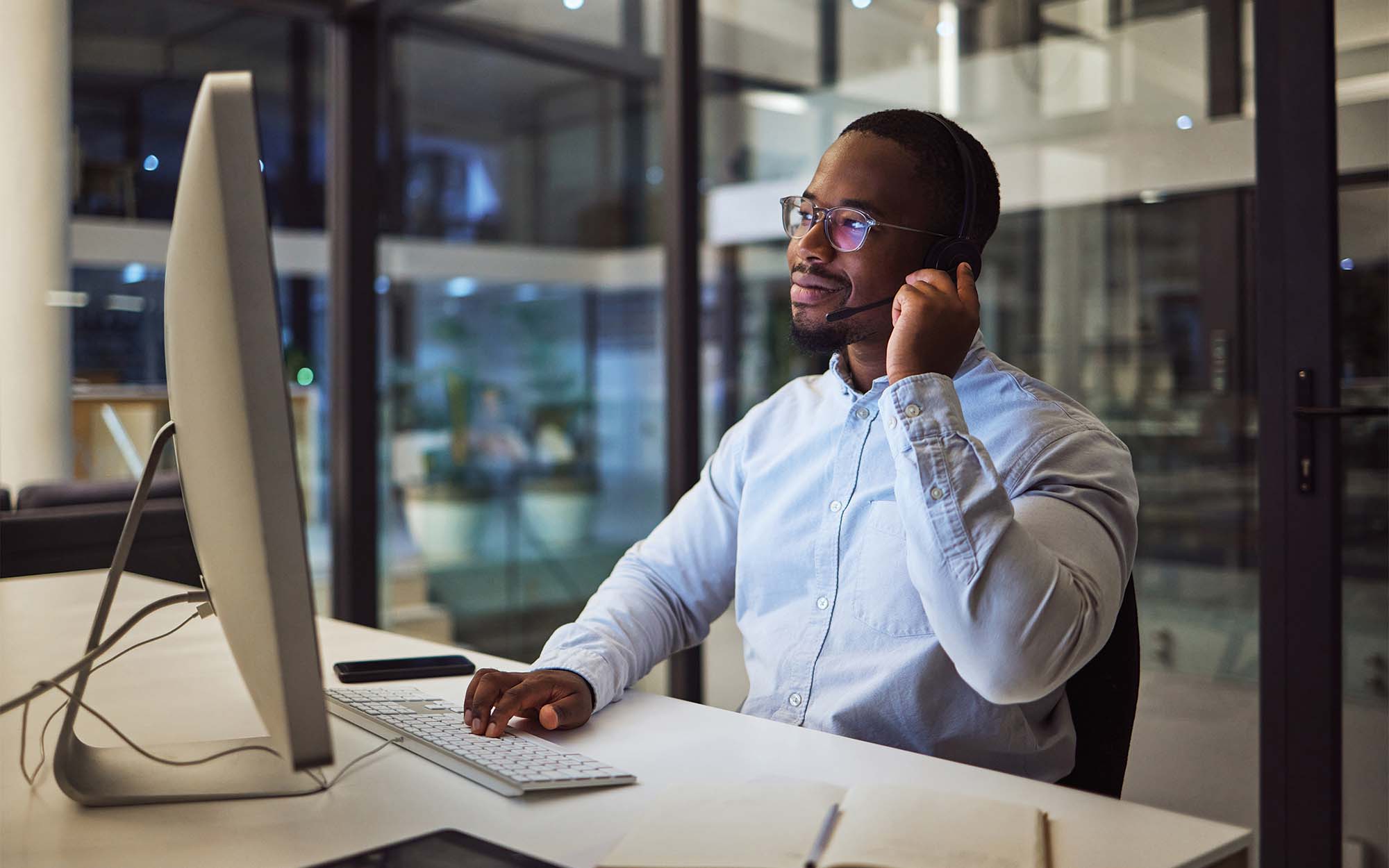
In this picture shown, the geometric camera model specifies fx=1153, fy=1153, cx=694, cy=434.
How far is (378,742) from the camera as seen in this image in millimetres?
1217

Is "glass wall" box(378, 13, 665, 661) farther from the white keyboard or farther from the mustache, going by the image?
the white keyboard

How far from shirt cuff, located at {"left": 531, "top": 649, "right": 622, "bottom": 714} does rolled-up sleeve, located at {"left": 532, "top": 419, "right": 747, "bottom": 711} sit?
0.18m

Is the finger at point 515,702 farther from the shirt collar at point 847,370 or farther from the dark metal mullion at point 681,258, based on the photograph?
the dark metal mullion at point 681,258

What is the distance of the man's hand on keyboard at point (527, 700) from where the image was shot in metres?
1.26

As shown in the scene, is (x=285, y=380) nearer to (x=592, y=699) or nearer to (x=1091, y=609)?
(x=592, y=699)

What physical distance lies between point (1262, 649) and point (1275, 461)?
1.15ft

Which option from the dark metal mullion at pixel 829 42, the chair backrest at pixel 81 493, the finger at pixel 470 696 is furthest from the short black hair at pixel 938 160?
the chair backrest at pixel 81 493

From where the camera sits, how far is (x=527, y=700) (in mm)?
1284

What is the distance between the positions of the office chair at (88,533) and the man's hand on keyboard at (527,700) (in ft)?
5.87

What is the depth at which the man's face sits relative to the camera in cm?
161

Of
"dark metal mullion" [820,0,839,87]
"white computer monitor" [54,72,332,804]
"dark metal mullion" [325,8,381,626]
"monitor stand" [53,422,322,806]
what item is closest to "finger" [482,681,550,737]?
"monitor stand" [53,422,322,806]

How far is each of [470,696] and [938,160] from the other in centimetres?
97

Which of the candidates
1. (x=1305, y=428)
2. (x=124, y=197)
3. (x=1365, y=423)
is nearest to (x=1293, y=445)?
(x=1305, y=428)

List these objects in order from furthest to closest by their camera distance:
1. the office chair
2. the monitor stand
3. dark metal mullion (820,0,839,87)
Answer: dark metal mullion (820,0,839,87)
the office chair
the monitor stand
